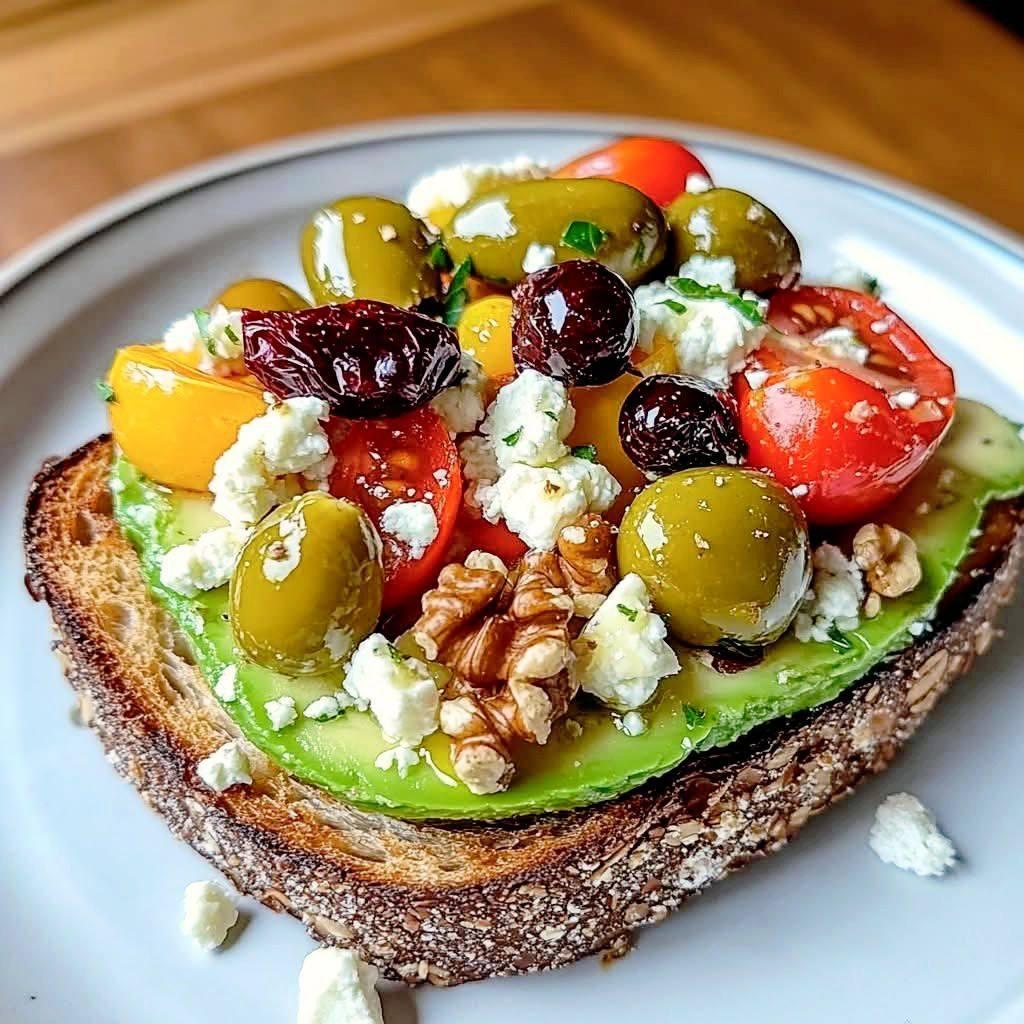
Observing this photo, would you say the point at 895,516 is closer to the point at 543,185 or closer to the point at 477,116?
the point at 543,185

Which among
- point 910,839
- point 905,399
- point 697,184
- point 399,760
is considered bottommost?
point 910,839

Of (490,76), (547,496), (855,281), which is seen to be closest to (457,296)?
(547,496)

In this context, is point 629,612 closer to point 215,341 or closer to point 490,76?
point 215,341

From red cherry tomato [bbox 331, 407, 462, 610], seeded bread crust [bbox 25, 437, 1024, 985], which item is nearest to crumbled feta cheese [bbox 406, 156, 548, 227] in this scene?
red cherry tomato [bbox 331, 407, 462, 610]

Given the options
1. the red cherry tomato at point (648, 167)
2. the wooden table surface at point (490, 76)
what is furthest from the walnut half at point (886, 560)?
the wooden table surface at point (490, 76)

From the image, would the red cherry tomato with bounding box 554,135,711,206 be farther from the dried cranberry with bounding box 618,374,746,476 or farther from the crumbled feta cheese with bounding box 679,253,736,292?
the dried cranberry with bounding box 618,374,746,476

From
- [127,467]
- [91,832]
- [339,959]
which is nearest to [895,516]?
[339,959]
